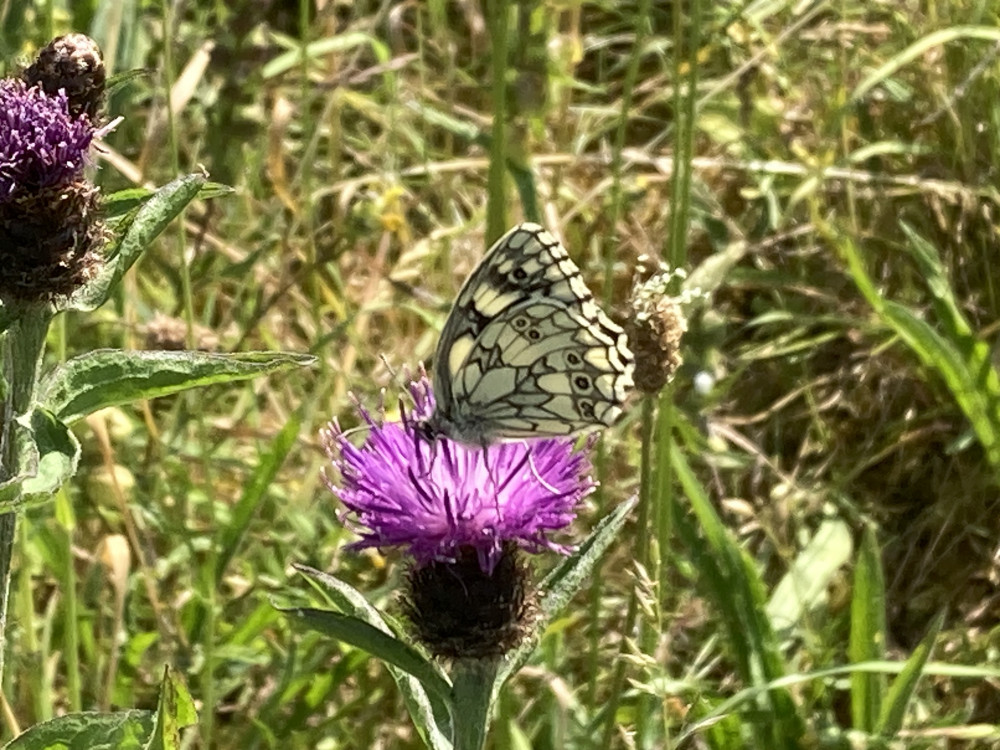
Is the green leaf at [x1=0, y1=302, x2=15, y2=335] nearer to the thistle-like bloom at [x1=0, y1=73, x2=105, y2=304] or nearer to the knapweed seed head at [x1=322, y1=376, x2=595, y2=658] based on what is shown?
the thistle-like bloom at [x1=0, y1=73, x2=105, y2=304]

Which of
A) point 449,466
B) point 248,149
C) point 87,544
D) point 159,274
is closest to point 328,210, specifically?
point 248,149

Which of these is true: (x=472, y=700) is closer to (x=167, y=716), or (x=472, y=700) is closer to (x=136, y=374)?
(x=167, y=716)

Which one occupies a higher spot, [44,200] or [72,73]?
[72,73]

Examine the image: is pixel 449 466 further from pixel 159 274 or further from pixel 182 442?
pixel 159 274

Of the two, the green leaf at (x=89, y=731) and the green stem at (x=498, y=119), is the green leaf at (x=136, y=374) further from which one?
the green stem at (x=498, y=119)

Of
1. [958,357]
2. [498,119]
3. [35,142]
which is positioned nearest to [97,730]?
[35,142]
